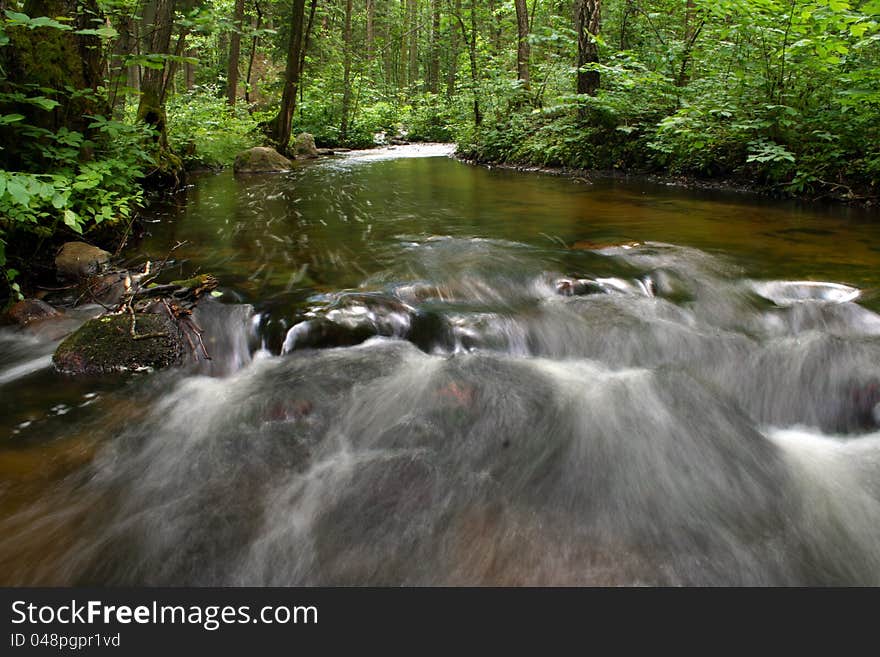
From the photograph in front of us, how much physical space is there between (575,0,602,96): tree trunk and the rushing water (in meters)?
6.73

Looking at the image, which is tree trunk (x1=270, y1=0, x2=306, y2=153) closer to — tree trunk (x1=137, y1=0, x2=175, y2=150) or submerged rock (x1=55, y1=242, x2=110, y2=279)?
tree trunk (x1=137, y1=0, x2=175, y2=150)

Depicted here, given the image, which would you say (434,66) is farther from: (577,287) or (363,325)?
(363,325)

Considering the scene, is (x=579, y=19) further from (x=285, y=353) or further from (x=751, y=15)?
(x=285, y=353)

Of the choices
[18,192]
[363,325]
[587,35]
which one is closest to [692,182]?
[587,35]

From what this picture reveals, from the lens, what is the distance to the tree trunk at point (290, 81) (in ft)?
42.8

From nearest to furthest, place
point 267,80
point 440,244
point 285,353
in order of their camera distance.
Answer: point 285,353 → point 440,244 → point 267,80

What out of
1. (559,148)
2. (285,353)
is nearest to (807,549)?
(285,353)

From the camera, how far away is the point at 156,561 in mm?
1935

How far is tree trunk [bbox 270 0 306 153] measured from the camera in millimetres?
13055

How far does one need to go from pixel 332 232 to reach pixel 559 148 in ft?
22.4

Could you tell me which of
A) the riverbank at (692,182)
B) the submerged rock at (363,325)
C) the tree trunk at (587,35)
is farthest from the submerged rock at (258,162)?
the submerged rock at (363,325)

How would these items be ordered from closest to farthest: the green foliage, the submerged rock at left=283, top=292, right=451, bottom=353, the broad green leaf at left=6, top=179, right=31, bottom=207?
the broad green leaf at left=6, top=179, right=31, bottom=207 < the submerged rock at left=283, top=292, right=451, bottom=353 < the green foliage

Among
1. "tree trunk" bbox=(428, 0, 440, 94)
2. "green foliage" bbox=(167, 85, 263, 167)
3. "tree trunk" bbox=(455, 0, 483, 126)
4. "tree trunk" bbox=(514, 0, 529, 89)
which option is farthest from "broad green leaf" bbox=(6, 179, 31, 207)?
"tree trunk" bbox=(428, 0, 440, 94)

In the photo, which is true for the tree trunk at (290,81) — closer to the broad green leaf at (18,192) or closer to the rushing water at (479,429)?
the rushing water at (479,429)
